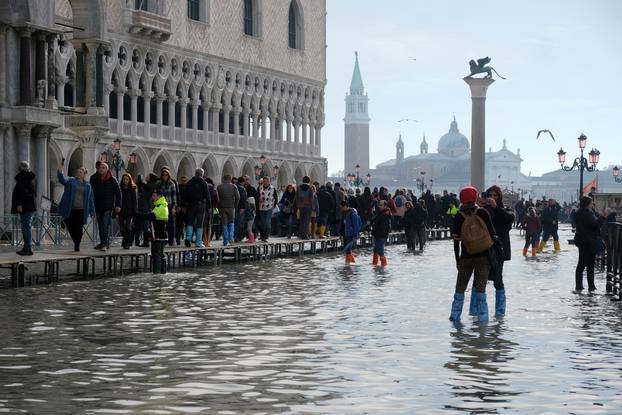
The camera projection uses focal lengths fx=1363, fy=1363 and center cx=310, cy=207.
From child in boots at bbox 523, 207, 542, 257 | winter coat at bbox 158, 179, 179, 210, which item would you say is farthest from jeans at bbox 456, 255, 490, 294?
child in boots at bbox 523, 207, 542, 257

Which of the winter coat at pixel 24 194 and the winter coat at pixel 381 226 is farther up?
the winter coat at pixel 24 194

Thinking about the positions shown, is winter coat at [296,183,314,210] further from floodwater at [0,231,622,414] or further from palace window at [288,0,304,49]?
palace window at [288,0,304,49]

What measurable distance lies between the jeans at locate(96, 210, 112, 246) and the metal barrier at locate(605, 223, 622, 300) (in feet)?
25.7

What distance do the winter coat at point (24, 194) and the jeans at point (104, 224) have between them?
6.34ft

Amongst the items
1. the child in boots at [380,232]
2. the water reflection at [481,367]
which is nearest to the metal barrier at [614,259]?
the water reflection at [481,367]

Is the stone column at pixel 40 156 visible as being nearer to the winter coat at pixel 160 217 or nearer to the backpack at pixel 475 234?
the winter coat at pixel 160 217

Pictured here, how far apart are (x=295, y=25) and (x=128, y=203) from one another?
45.0 m

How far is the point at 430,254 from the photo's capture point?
3117cm

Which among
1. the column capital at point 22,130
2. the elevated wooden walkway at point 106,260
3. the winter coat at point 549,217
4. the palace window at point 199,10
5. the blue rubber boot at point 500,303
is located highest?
the palace window at point 199,10

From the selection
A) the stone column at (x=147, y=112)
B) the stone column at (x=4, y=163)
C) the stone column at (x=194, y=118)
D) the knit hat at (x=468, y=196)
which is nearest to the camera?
the knit hat at (x=468, y=196)

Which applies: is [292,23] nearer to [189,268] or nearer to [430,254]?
[430,254]

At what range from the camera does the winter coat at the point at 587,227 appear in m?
18.0

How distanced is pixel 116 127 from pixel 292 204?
2062 centimetres

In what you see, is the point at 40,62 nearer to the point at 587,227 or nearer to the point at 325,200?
the point at 325,200
